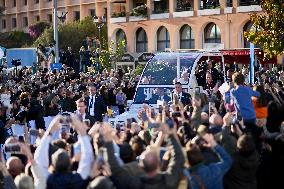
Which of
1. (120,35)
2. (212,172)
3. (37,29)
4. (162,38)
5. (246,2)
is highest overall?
(246,2)

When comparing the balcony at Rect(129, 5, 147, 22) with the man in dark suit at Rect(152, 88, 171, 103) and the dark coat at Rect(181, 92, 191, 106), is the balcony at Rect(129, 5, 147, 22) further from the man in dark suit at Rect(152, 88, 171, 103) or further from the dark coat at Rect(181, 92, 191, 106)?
the dark coat at Rect(181, 92, 191, 106)

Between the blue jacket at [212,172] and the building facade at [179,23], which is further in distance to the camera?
the building facade at [179,23]

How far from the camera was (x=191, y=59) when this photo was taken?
22172 mm

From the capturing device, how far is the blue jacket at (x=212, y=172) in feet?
28.5

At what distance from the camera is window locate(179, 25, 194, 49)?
56.4 meters

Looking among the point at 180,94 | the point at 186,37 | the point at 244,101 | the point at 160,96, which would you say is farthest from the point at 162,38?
the point at 244,101

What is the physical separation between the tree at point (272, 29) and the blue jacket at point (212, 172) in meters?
17.7

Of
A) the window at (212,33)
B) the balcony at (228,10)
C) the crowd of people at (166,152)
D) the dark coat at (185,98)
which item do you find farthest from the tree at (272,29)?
the window at (212,33)

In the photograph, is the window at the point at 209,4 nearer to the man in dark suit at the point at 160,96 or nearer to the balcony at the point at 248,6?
the balcony at the point at 248,6

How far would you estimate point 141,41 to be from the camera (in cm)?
6106

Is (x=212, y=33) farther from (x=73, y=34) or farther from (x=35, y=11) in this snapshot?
(x=35, y=11)

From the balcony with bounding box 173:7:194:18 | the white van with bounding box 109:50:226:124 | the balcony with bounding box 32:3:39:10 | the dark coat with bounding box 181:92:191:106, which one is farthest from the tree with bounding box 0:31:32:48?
the dark coat with bounding box 181:92:191:106

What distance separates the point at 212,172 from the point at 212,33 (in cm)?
4641

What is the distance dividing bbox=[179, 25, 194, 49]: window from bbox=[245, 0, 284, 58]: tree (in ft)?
95.3
